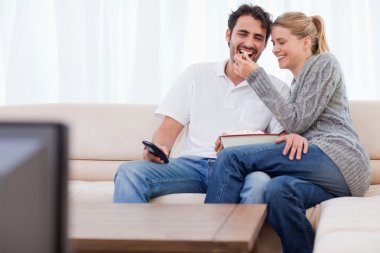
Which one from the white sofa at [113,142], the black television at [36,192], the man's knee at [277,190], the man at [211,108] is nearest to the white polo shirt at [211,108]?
the man at [211,108]

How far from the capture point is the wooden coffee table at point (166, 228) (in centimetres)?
116

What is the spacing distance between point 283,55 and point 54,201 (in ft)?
6.43

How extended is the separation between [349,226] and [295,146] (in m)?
0.46

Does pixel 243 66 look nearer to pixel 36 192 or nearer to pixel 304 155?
pixel 304 155

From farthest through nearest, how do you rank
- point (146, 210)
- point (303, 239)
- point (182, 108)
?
1. point (182, 108)
2. point (303, 239)
3. point (146, 210)

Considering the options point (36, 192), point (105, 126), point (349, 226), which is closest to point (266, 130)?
point (105, 126)

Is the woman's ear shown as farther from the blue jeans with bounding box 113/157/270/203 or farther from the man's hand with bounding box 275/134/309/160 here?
the blue jeans with bounding box 113/157/270/203

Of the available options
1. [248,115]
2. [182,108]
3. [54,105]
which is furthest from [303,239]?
[54,105]

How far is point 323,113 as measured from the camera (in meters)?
2.22

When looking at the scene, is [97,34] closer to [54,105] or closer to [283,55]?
[54,105]

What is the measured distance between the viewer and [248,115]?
8.04 ft

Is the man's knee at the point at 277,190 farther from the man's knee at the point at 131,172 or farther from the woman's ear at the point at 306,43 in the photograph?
the woman's ear at the point at 306,43

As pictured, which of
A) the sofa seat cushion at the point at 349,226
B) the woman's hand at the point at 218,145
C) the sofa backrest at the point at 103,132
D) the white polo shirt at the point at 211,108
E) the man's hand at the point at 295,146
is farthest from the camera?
the sofa backrest at the point at 103,132

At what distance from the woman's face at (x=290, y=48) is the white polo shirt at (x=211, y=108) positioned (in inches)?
6.1
